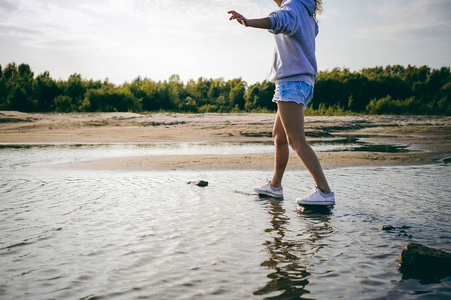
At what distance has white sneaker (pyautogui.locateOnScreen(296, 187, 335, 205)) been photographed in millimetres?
3307

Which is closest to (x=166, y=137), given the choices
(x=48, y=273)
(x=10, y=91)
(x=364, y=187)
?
(x=364, y=187)

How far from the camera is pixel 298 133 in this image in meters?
3.49

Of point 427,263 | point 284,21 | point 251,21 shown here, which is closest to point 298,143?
point 284,21

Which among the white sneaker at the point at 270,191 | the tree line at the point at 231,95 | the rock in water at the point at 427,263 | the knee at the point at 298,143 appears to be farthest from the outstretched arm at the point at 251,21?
the tree line at the point at 231,95

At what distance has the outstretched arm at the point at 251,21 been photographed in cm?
287

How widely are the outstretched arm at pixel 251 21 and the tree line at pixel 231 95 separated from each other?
2307 cm

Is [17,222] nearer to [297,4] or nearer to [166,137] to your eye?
[297,4]

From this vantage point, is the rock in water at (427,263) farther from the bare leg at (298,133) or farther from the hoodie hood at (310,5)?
the hoodie hood at (310,5)

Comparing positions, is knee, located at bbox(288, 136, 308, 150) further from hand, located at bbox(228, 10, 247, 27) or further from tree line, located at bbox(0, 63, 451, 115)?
tree line, located at bbox(0, 63, 451, 115)

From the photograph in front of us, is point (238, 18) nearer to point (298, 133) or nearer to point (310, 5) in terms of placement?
point (310, 5)

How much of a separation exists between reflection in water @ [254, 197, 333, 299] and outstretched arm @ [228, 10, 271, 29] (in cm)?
153

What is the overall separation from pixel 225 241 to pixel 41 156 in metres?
6.26

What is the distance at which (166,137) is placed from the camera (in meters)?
12.3

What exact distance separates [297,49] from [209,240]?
1.93m
